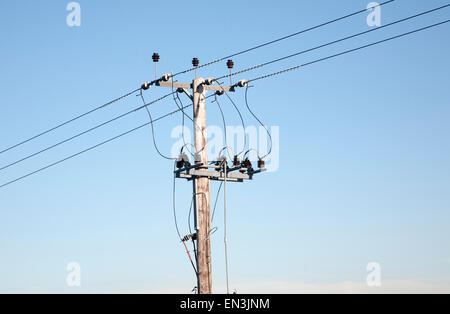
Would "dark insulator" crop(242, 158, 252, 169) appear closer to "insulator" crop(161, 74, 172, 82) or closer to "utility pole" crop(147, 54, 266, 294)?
"utility pole" crop(147, 54, 266, 294)

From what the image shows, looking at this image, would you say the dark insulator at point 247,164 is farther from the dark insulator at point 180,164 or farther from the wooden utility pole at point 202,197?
the dark insulator at point 180,164

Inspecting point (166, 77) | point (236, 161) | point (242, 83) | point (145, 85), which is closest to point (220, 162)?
point (236, 161)

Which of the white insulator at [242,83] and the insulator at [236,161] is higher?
the white insulator at [242,83]

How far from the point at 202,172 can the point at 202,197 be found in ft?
2.06

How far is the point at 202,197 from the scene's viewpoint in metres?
23.6

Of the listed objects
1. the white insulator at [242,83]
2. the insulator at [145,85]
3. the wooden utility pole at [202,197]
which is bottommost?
the wooden utility pole at [202,197]

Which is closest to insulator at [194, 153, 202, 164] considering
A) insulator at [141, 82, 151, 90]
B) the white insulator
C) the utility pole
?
the utility pole

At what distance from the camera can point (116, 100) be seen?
27.8 meters

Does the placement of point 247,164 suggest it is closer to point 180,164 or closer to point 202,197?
point 202,197

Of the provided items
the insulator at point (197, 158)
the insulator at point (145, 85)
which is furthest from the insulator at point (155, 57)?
the insulator at point (197, 158)

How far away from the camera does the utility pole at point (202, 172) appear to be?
23281 millimetres
